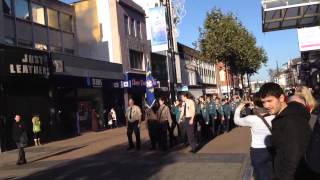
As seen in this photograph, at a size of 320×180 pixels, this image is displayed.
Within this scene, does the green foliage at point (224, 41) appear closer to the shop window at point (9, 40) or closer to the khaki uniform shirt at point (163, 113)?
the shop window at point (9, 40)

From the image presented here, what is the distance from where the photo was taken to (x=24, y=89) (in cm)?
2839

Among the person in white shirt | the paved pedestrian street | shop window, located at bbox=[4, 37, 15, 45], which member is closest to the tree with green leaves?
shop window, located at bbox=[4, 37, 15, 45]

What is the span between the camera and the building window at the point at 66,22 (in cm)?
3720

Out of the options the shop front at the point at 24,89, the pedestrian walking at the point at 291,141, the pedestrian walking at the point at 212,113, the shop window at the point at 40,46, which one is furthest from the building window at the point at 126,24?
the pedestrian walking at the point at 291,141

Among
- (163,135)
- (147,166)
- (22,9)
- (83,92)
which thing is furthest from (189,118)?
(83,92)

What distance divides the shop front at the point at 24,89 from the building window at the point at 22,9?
9.41ft

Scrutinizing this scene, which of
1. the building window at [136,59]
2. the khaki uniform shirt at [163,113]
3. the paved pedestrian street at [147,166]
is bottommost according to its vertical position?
the paved pedestrian street at [147,166]

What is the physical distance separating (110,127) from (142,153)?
21.5 meters

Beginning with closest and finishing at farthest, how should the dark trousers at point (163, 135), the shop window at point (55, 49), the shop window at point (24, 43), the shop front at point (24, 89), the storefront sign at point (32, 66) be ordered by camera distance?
1. the dark trousers at point (163, 135)
2. the shop front at point (24, 89)
3. the storefront sign at point (32, 66)
4. the shop window at point (24, 43)
5. the shop window at point (55, 49)

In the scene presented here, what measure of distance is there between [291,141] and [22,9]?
28.3 m

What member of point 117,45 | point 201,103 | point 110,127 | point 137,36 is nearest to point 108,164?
point 201,103

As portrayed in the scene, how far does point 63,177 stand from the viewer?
13.6 meters

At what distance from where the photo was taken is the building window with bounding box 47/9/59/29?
3479 centimetres

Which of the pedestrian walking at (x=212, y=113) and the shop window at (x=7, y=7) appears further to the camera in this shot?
the shop window at (x=7, y=7)
